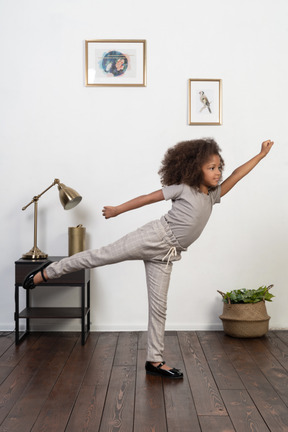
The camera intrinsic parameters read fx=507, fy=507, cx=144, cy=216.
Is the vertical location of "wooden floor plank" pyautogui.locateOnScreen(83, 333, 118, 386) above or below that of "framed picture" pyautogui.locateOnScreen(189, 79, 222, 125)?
below

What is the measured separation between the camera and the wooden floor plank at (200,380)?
2.12m

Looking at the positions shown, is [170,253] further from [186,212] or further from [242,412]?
[242,412]

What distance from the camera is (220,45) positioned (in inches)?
141

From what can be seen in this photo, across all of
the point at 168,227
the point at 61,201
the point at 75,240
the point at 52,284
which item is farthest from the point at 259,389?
the point at 61,201

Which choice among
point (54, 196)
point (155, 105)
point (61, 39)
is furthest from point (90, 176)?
point (61, 39)

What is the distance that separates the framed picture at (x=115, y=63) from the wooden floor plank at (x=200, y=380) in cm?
181

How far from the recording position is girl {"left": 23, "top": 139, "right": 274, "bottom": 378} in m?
2.50

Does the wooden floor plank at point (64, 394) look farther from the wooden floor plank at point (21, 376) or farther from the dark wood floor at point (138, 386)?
the wooden floor plank at point (21, 376)

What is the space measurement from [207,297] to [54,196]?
131 cm

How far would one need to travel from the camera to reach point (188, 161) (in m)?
2.54

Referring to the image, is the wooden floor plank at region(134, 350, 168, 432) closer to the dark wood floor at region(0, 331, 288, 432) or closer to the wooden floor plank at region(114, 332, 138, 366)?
the dark wood floor at region(0, 331, 288, 432)

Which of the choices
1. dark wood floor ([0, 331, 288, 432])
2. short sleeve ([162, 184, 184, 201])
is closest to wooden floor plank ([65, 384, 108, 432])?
dark wood floor ([0, 331, 288, 432])

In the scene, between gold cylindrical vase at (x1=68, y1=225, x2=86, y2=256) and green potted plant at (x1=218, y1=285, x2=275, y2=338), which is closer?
green potted plant at (x1=218, y1=285, x2=275, y2=338)

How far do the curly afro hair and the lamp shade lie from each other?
33.9 inches
